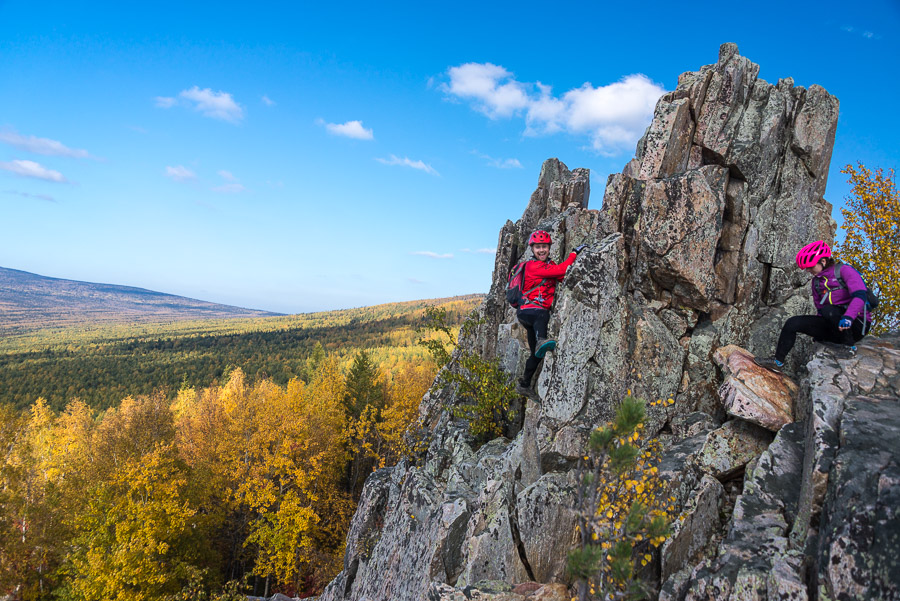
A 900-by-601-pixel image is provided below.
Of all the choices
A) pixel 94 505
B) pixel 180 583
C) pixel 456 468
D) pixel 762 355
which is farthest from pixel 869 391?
pixel 180 583

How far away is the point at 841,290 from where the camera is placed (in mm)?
10789

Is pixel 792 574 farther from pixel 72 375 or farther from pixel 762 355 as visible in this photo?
pixel 72 375

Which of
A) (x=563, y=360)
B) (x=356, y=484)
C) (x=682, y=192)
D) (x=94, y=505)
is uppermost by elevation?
(x=682, y=192)

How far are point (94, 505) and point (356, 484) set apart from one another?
2460 cm

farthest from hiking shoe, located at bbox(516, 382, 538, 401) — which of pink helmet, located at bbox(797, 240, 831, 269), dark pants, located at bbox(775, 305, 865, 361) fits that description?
pink helmet, located at bbox(797, 240, 831, 269)

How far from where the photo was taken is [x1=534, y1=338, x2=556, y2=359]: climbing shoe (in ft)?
46.6

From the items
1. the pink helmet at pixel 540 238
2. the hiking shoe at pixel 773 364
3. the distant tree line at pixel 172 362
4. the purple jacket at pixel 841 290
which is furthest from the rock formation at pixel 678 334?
the distant tree line at pixel 172 362

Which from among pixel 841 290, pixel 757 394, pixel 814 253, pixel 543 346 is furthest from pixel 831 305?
pixel 543 346

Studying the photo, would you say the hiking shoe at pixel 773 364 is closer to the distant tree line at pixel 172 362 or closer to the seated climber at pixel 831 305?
the seated climber at pixel 831 305

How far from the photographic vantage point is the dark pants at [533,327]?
1520 cm

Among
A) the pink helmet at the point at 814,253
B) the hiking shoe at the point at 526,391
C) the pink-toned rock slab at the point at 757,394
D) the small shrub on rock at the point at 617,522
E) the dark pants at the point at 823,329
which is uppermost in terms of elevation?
the pink helmet at the point at 814,253

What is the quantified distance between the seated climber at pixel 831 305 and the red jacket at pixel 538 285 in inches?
259

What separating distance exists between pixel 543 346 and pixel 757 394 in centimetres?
593

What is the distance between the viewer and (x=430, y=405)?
25.3 metres
